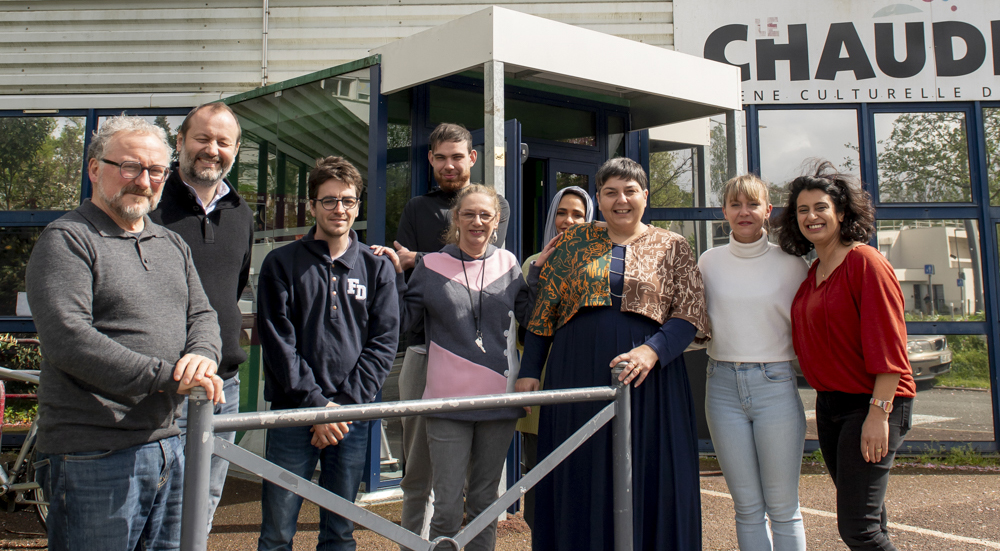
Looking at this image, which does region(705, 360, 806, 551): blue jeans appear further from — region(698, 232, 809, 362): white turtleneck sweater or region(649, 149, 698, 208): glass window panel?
region(649, 149, 698, 208): glass window panel

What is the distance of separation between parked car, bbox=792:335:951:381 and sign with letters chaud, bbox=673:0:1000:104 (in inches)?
80.4

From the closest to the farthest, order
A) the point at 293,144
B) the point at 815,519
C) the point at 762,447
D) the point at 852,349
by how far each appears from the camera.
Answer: the point at 852,349 < the point at 762,447 < the point at 815,519 < the point at 293,144

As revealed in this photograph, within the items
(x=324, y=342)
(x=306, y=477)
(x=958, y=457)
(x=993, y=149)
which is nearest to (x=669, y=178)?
(x=993, y=149)

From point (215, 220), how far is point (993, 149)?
20.8ft

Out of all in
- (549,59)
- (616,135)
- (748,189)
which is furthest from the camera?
Result: (616,135)

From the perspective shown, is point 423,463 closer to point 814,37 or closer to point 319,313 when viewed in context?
point 319,313

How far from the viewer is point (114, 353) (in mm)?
1756

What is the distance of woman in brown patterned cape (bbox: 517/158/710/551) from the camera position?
2502 millimetres

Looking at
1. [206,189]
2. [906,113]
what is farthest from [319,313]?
[906,113]

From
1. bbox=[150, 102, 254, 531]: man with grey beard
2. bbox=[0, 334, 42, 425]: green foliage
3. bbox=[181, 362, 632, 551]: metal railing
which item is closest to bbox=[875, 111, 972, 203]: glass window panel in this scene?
bbox=[181, 362, 632, 551]: metal railing

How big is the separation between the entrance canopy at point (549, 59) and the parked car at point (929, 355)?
8.74 feet

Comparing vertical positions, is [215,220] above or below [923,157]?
below

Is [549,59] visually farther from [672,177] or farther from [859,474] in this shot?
[859,474]

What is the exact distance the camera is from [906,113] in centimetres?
587
